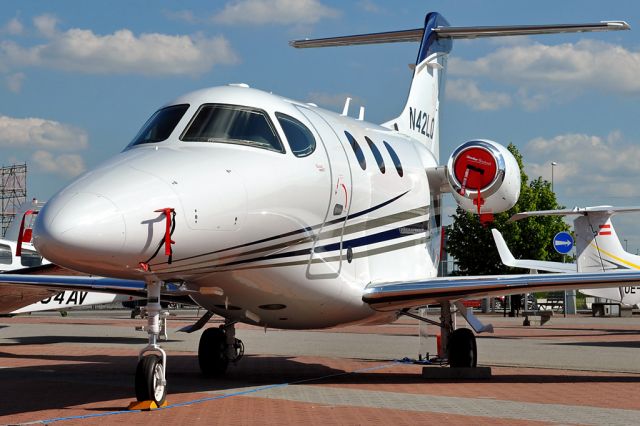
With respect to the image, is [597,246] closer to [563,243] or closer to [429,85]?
[563,243]

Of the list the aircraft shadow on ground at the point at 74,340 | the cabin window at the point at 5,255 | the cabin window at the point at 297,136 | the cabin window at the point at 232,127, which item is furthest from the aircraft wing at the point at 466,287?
the cabin window at the point at 5,255

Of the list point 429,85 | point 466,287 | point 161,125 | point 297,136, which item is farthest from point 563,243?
point 161,125

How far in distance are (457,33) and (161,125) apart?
35.8 ft

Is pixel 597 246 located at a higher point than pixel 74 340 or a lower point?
higher

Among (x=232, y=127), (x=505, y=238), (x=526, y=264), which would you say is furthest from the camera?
(x=505, y=238)

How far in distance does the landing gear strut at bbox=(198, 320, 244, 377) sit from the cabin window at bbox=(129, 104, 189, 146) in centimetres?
433

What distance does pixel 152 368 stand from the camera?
943 centimetres

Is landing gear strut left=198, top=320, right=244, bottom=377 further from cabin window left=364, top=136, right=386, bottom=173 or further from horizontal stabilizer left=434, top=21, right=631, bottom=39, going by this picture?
horizontal stabilizer left=434, top=21, right=631, bottom=39

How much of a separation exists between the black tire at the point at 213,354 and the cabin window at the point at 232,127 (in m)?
4.48

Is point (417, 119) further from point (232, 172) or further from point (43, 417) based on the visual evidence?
point (43, 417)

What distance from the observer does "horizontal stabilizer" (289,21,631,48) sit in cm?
1808

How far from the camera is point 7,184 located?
91.9 meters

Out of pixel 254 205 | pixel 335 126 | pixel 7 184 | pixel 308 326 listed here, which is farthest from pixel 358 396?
pixel 7 184

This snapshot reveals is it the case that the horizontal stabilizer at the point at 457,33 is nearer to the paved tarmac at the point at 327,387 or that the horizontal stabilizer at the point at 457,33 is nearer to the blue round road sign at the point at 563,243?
the paved tarmac at the point at 327,387
